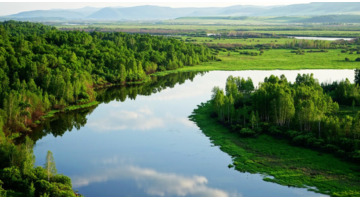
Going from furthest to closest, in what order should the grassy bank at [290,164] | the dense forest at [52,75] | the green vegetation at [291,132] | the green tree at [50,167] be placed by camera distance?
the green vegetation at [291,132] < the grassy bank at [290,164] < the dense forest at [52,75] < the green tree at [50,167]

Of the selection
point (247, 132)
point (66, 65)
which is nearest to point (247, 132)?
point (247, 132)

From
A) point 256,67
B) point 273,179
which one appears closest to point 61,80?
point 273,179

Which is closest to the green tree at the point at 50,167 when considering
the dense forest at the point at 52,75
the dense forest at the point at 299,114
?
the dense forest at the point at 52,75

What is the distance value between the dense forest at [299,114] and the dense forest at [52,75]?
25.4 metres

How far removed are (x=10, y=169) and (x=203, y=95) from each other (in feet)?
157

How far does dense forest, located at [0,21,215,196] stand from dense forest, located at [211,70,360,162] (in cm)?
2535

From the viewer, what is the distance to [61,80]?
6606 centimetres

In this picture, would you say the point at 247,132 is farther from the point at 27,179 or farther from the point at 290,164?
the point at 27,179

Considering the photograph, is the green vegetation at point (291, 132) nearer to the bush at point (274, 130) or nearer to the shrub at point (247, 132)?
the bush at point (274, 130)

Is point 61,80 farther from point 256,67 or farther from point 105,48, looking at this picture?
point 256,67

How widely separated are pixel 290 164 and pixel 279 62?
3227 inches

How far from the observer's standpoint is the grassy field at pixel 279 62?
112 meters

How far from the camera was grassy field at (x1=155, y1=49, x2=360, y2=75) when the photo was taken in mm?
111812

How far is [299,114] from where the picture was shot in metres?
51.0
